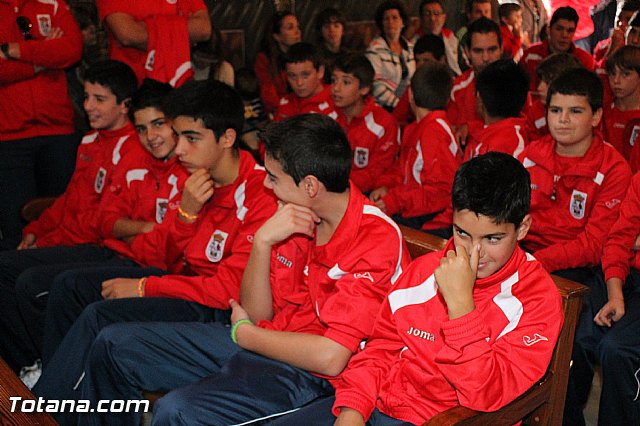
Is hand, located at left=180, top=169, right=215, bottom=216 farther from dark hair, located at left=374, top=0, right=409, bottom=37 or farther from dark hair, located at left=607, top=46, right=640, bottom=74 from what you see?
dark hair, located at left=374, top=0, right=409, bottom=37

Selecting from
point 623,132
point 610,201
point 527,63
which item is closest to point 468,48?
point 527,63

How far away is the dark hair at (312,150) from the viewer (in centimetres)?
181

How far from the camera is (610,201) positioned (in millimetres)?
2340

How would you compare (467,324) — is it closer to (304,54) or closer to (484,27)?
(484,27)

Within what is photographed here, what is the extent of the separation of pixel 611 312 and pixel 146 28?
2.30m

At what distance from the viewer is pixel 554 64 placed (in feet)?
10.3

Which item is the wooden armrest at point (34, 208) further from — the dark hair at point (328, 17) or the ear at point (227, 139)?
the dark hair at point (328, 17)

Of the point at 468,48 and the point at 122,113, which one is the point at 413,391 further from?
the point at 468,48

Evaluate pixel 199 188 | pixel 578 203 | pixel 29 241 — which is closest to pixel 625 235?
pixel 578 203

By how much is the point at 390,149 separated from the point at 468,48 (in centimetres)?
72

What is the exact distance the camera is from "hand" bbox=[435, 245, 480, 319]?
1.41 m

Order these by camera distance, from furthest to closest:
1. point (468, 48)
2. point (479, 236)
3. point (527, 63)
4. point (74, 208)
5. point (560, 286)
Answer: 1. point (468, 48)
2. point (527, 63)
3. point (74, 208)
4. point (560, 286)
5. point (479, 236)

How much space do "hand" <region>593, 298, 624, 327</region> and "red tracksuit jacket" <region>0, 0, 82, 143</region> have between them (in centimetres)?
265

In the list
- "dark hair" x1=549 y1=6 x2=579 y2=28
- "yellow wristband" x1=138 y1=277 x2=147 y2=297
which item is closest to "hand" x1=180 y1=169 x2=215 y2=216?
"yellow wristband" x1=138 y1=277 x2=147 y2=297
